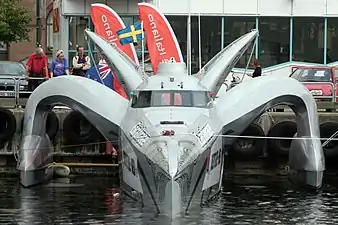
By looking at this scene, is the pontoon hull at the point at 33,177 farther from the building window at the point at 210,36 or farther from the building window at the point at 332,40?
the building window at the point at 332,40

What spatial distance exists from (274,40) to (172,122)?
872 inches

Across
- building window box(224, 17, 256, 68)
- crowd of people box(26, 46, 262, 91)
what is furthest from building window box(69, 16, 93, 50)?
crowd of people box(26, 46, 262, 91)

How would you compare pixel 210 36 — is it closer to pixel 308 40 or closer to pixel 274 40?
pixel 274 40

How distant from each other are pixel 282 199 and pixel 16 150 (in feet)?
27.7

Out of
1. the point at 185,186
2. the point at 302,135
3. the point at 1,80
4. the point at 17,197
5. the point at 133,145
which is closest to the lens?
the point at 185,186

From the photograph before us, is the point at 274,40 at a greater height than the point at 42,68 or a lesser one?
greater

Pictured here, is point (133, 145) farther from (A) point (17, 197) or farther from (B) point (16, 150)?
(B) point (16, 150)

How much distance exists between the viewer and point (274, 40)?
3841cm

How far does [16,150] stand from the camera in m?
24.6

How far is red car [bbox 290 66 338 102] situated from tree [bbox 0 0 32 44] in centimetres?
2502

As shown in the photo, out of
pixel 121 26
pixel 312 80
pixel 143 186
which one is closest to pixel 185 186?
pixel 143 186

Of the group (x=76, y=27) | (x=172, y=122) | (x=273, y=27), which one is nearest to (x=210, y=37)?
(x=273, y=27)

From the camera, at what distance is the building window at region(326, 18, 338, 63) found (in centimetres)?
3838

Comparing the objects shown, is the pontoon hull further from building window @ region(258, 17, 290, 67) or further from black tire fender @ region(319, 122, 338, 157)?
building window @ region(258, 17, 290, 67)
